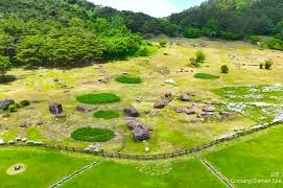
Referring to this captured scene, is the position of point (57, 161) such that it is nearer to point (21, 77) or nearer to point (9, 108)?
point (9, 108)

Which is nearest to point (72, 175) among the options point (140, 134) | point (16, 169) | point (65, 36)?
point (16, 169)

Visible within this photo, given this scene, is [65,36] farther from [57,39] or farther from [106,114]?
[106,114]

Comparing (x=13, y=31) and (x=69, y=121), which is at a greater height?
(x=13, y=31)

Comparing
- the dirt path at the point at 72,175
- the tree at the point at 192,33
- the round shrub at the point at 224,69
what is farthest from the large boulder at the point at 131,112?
the tree at the point at 192,33

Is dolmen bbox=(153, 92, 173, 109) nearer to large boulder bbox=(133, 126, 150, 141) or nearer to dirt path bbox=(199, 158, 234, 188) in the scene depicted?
large boulder bbox=(133, 126, 150, 141)

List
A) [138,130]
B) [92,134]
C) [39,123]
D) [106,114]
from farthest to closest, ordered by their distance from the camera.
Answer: [106,114] < [39,123] < [92,134] < [138,130]

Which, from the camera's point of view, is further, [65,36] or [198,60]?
[198,60]

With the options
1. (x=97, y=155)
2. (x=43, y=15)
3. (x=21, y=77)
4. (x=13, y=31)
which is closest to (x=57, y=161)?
(x=97, y=155)
